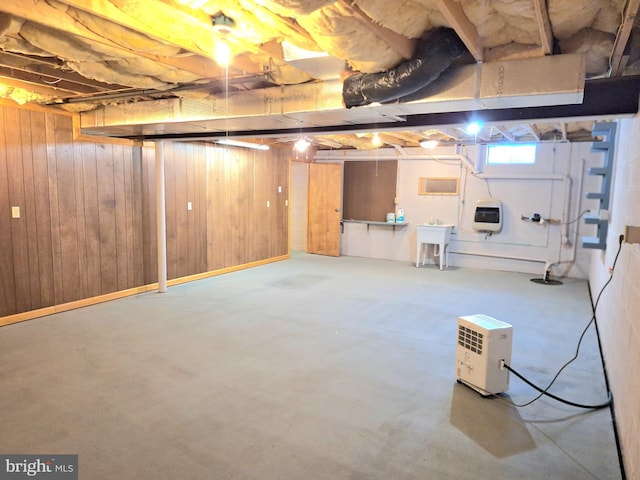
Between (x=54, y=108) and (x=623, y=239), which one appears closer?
(x=623, y=239)

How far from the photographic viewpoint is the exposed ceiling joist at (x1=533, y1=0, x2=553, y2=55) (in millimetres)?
1707

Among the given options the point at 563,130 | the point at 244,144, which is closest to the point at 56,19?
the point at 244,144

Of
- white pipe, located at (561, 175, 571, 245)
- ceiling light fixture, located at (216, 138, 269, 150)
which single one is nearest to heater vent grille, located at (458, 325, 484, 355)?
ceiling light fixture, located at (216, 138, 269, 150)

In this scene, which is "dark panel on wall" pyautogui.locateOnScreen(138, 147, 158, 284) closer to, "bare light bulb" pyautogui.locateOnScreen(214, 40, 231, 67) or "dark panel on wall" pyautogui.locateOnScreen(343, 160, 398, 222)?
"bare light bulb" pyautogui.locateOnScreen(214, 40, 231, 67)

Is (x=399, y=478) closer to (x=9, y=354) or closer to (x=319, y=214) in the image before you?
(x=9, y=354)

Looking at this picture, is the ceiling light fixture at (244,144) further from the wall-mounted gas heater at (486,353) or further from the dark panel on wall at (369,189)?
the wall-mounted gas heater at (486,353)

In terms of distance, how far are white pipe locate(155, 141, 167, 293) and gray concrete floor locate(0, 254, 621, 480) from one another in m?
0.50

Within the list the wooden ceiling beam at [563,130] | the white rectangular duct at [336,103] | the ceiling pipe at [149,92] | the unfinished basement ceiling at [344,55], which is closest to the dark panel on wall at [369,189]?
the wooden ceiling beam at [563,130]

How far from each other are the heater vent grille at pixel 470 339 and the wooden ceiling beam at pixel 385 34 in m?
1.74

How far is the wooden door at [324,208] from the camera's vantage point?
27.3ft

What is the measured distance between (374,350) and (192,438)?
1.68 metres

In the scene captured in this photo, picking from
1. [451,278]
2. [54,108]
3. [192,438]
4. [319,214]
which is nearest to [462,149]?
[451,278]

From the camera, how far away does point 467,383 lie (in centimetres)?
280

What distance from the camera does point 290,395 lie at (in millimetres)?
2668
